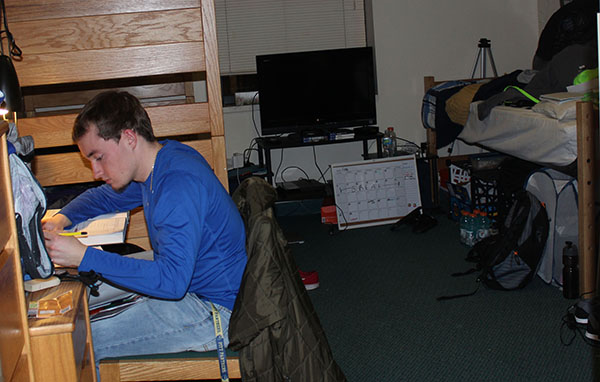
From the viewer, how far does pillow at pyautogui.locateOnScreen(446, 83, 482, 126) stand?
14.5 ft

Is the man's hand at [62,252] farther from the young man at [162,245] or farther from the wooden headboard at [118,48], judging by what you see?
the wooden headboard at [118,48]

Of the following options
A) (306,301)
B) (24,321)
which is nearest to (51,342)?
(24,321)

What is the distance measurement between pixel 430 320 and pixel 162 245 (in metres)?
1.67

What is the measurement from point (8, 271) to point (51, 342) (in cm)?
21

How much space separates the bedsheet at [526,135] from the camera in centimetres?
305

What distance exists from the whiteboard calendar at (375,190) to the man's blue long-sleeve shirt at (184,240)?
2.67 meters

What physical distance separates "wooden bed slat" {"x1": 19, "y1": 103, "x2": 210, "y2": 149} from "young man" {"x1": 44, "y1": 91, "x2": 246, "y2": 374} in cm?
70

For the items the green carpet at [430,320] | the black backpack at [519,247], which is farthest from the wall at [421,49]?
the black backpack at [519,247]

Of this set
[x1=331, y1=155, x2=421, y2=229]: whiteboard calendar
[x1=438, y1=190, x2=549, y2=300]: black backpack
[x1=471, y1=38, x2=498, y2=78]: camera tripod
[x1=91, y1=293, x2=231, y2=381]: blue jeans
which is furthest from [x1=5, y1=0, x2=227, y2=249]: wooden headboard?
[x1=471, y1=38, x2=498, y2=78]: camera tripod

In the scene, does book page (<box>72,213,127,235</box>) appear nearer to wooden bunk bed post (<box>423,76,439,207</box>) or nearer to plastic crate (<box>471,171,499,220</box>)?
plastic crate (<box>471,171,499,220</box>)

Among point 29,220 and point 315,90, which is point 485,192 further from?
point 29,220

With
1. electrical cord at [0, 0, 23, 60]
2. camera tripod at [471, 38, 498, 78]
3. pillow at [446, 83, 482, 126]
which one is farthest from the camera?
camera tripod at [471, 38, 498, 78]

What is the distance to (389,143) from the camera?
5.02 m

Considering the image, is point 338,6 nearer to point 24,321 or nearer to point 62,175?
point 62,175
